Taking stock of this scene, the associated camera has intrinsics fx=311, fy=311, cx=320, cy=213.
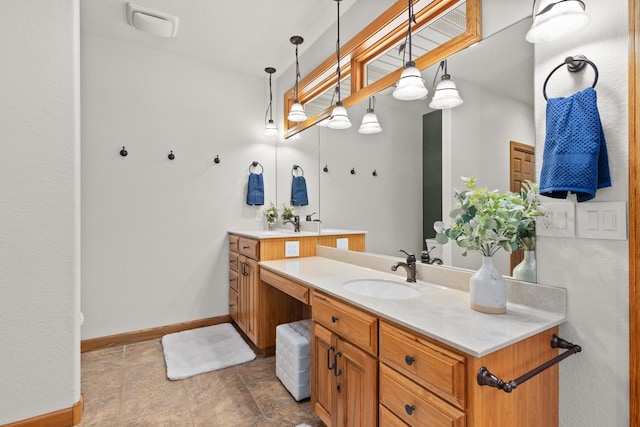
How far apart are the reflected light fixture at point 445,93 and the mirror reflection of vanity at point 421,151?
0.03 meters

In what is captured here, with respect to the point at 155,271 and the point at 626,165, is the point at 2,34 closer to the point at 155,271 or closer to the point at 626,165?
the point at 155,271

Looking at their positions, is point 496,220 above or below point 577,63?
below

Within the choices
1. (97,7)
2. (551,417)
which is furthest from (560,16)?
(97,7)

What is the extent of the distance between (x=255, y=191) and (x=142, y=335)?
178 centimetres

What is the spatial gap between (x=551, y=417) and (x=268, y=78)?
12.3ft

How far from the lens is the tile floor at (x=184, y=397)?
184 cm

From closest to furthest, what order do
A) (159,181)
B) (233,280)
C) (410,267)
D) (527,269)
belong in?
(527,269) → (410,267) → (159,181) → (233,280)

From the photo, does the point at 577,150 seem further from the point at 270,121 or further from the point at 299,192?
the point at 270,121

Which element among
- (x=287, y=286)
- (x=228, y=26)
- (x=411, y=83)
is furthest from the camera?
(x=228, y=26)

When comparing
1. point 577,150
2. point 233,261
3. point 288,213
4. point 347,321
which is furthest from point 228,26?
point 577,150

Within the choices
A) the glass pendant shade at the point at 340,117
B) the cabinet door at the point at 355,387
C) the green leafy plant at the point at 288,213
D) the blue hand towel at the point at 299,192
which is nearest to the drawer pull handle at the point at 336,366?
the cabinet door at the point at 355,387

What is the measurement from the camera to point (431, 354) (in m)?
1.04

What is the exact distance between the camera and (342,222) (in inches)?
102

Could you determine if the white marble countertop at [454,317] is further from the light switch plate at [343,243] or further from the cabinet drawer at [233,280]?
the cabinet drawer at [233,280]
